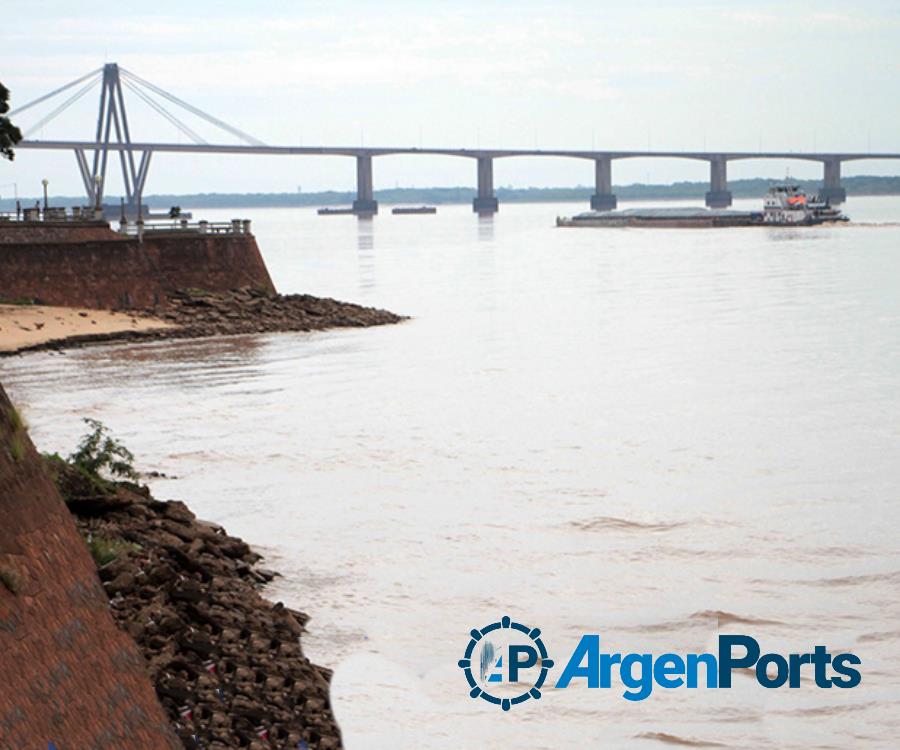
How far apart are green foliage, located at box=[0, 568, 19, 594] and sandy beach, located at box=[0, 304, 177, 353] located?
26166 millimetres

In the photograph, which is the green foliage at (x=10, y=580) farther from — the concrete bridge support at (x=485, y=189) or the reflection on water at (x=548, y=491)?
the concrete bridge support at (x=485, y=189)

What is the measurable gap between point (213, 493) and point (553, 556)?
4825 millimetres

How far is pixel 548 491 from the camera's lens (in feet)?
56.6

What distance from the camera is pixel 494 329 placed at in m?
42.1

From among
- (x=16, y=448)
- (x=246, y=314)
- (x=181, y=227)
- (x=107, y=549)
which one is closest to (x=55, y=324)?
(x=246, y=314)

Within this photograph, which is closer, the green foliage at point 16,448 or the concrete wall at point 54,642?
the concrete wall at point 54,642

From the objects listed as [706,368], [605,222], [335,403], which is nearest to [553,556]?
[335,403]

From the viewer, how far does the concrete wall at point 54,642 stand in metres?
6.58

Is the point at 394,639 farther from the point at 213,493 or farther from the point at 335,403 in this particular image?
the point at 335,403

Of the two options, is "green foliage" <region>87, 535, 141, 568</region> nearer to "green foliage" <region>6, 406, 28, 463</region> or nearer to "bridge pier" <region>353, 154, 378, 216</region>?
"green foliage" <region>6, 406, 28, 463</region>

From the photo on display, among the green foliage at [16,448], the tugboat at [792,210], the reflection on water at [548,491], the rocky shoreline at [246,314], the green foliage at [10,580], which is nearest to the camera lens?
the green foliage at [10,580]

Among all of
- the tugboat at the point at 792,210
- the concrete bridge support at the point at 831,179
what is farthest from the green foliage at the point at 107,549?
the concrete bridge support at the point at 831,179

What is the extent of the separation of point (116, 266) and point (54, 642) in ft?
109

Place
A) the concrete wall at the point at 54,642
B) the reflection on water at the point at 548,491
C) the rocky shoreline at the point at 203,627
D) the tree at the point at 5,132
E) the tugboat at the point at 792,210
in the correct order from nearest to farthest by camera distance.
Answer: the concrete wall at the point at 54,642, the rocky shoreline at the point at 203,627, the reflection on water at the point at 548,491, the tree at the point at 5,132, the tugboat at the point at 792,210
